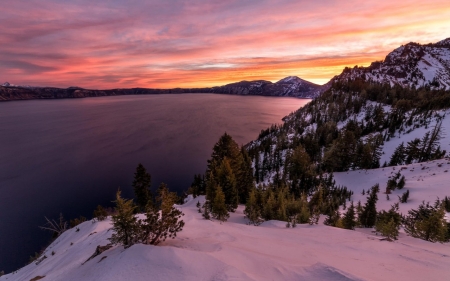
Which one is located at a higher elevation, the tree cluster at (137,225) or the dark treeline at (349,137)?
the tree cluster at (137,225)

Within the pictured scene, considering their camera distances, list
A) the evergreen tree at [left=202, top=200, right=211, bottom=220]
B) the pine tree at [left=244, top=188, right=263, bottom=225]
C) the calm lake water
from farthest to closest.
→ the calm lake water
the pine tree at [left=244, top=188, right=263, bottom=225]
the evergreen tree at [left=202, top=200, right=211, bottom=220]

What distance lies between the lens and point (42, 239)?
54.3m

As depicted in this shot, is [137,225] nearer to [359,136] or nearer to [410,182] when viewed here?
[410,182]

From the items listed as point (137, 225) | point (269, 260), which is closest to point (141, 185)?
point (137, 225)

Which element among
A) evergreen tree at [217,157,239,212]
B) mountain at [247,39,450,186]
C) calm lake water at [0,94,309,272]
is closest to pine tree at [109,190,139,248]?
evergreen tree at [217,157,239,212]

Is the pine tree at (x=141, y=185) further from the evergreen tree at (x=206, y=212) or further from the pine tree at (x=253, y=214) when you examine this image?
the pine tree at (x=253, y=214)

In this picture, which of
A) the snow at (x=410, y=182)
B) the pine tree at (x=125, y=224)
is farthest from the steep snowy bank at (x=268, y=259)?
the snow at (x=410, y=182)

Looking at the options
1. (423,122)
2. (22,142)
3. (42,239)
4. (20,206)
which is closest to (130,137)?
(22,142)

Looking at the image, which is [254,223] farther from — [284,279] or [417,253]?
[284,279]

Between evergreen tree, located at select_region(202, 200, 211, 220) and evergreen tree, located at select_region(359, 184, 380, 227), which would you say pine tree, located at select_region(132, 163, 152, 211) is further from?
evergreen tree, located at select_region(359, 184, 380, 227)

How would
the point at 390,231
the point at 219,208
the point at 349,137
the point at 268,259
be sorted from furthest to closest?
the point at 349,137 < the point at 219,208 < the point at 390,231 < the point at 268,259

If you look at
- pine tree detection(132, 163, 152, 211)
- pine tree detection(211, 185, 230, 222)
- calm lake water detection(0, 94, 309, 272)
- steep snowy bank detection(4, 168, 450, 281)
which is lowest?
calm lake water detection(0, 94, 309, 272)

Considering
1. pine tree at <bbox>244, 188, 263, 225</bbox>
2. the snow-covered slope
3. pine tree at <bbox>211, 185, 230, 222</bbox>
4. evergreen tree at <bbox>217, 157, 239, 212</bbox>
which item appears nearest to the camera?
the snow-covered slope

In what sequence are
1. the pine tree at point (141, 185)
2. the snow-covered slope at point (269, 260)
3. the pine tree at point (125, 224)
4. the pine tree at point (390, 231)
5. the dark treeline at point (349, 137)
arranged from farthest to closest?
1. the dark treeline at point (349, 137)
2. the pine tree at point (141, 185)
3. the pine tree at point (390, 231)
4. the pine tree at point (125, 224)
5. the snow-covered slope at point (269, 260)
